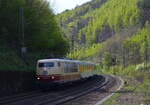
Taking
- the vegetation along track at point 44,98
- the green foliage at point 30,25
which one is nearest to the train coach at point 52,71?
the vegetation along track at point 44,98

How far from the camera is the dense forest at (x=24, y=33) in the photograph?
35938 millimetres

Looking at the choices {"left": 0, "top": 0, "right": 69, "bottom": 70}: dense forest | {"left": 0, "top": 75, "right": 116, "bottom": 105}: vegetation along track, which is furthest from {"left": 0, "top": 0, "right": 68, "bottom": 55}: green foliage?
{"left": 0, "top": 75, "right": 116, "bottom": 105}: vegetation along track

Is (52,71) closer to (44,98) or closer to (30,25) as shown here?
(44,98)

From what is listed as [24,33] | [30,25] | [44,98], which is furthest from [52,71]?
Result: [30,25]

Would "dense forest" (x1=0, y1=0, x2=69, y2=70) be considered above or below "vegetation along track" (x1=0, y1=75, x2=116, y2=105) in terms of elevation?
above

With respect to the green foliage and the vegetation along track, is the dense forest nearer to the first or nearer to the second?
the green foliage

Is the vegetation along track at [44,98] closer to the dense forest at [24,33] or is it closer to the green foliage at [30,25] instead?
the dense forest at [24,33]

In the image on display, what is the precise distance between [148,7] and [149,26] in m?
7.51

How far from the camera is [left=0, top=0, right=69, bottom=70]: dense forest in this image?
35938 millimetres

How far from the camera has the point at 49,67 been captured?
3366 centimetres

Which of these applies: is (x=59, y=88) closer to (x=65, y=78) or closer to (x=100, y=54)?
(x=65, y=78)

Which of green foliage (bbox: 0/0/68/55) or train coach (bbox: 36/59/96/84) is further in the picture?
green foliage (bbox: 0/0/68/55)

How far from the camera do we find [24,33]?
136 ft

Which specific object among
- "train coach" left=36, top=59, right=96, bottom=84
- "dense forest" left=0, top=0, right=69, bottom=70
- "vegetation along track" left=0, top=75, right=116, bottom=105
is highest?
"dense forest" left=0, top=0, right=69, bottom=70
